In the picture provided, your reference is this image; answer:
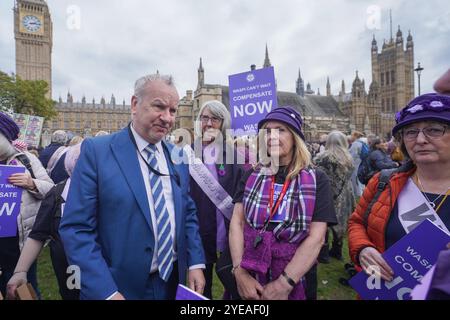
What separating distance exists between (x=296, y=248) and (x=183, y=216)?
0.91 meters

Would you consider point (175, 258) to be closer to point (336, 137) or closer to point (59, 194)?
point (59, 194)

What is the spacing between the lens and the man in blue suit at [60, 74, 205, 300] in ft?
5.67

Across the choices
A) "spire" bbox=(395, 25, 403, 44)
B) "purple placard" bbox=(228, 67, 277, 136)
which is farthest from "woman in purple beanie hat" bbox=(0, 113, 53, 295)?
"spire" bbox=(395, 25, 403, 44)

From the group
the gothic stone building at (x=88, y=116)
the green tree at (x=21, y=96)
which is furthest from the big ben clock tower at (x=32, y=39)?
the green tree at (x=21, y=96)

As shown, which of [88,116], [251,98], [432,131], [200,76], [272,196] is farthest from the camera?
[88,116]

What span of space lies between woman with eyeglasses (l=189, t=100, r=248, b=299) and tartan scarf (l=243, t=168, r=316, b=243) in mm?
650

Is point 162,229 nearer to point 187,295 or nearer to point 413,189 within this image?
point 187,295

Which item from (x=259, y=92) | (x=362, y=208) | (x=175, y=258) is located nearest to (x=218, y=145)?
(x=175, y=258)

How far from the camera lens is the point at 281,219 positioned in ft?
6.96

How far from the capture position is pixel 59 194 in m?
2.52

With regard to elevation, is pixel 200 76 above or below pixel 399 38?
below

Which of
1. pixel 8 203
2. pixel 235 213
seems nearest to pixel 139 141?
pixel 235 213

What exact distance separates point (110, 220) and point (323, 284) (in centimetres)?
422

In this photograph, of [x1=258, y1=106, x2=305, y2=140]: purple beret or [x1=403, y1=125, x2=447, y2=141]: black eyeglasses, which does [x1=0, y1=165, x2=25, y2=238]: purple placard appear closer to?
[x1=258, y1=106, x2=305, y2=140]: purple beret
